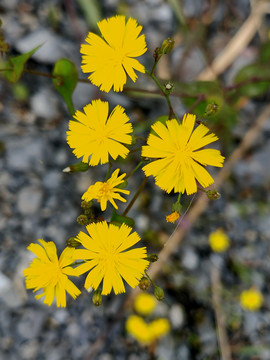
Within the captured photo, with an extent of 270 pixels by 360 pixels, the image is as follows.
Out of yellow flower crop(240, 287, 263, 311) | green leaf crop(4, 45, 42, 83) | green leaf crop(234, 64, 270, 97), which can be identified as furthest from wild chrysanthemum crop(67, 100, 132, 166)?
yellow flower crop(240, 287, 263, 311)

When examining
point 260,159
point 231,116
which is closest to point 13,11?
point 231,116

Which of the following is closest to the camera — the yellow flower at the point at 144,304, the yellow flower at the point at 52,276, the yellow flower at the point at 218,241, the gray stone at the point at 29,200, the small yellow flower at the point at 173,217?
the small yellow flower at the point at 173,217

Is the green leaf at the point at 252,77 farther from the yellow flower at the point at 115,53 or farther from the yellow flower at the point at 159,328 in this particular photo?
the yellow flower at the point at 159,328

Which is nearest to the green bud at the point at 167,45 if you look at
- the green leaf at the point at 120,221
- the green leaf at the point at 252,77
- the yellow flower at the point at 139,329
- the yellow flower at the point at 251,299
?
the green leaf at the point at 120,221

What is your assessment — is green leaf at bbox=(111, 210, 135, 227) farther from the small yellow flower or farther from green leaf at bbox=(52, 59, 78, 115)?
green leaf at bbox=(52, 59, 78, 115)

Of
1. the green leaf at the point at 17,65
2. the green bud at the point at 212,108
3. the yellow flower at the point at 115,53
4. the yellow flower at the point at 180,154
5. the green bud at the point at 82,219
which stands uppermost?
the green leaf at the point at 17,65

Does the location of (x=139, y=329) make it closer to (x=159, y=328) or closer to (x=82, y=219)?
(x=159, y=328)
